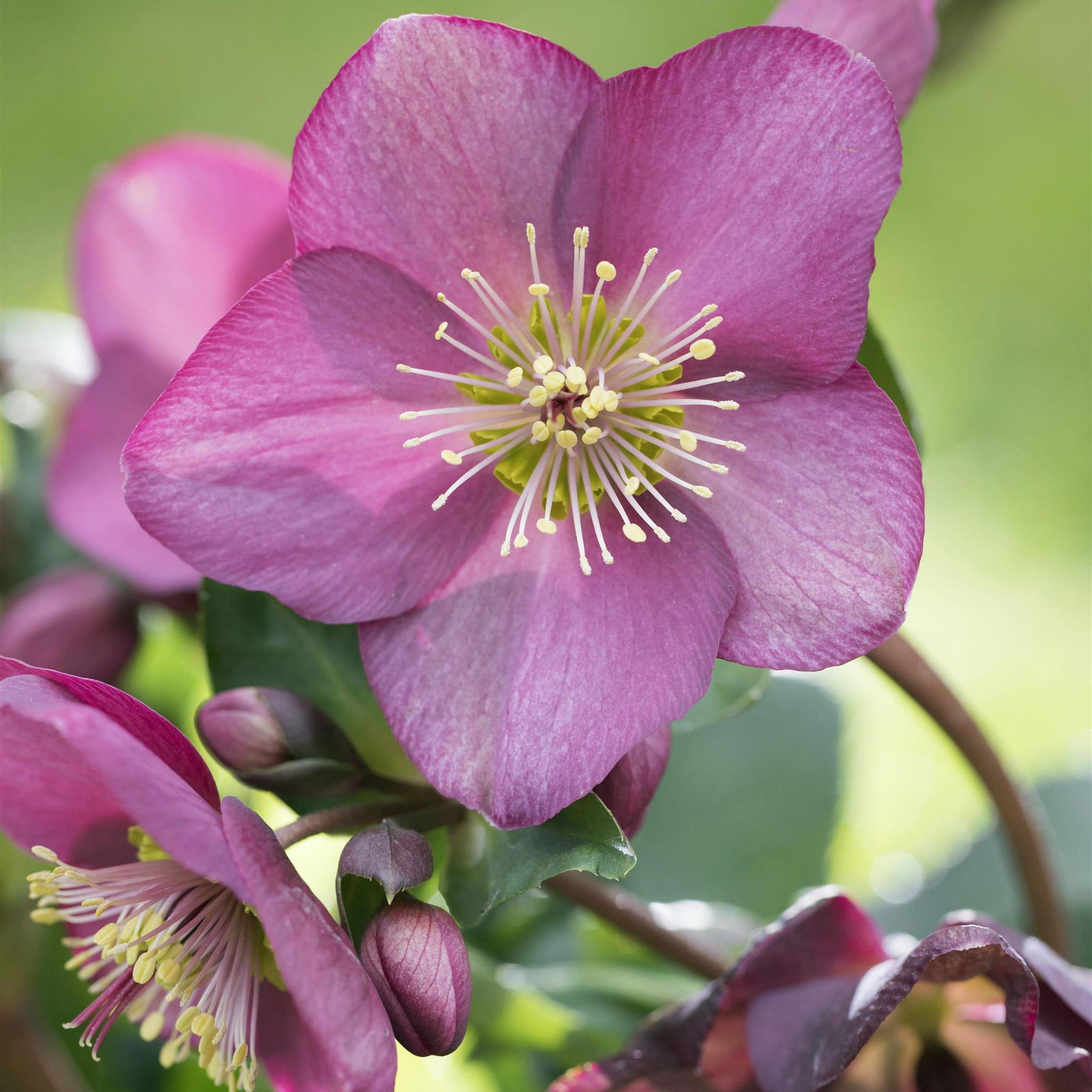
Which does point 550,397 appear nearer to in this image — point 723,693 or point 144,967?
point 723,693

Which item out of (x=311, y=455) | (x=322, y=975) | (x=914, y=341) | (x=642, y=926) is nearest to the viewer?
(x=322, y=975)

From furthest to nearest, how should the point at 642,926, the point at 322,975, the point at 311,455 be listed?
the point at 642,926
the point at 311,455
the point at 322,975

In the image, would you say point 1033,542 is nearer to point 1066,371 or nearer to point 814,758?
point 1066,371

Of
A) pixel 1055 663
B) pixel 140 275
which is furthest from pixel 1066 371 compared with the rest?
pixel 140 275

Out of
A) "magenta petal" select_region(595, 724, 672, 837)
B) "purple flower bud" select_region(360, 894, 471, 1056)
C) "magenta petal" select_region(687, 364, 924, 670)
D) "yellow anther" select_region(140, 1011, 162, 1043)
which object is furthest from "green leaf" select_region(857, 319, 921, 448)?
"yellow anther" select_region(140, 1011, 162, 1043)

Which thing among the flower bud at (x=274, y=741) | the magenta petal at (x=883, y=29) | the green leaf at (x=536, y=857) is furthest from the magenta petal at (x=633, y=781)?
the magenta petal at (x=883, y=29)

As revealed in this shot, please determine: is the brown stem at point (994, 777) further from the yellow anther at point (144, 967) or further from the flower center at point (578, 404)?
the yellow anther at point (144, 967)

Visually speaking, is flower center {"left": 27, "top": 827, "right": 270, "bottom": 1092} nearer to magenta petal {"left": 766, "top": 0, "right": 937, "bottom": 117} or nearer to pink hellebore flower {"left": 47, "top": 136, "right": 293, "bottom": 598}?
pink hellebore flower {"left": 47, "top": 136, "right": 293, "bottom": 598}

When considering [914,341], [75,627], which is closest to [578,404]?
[75,627]
